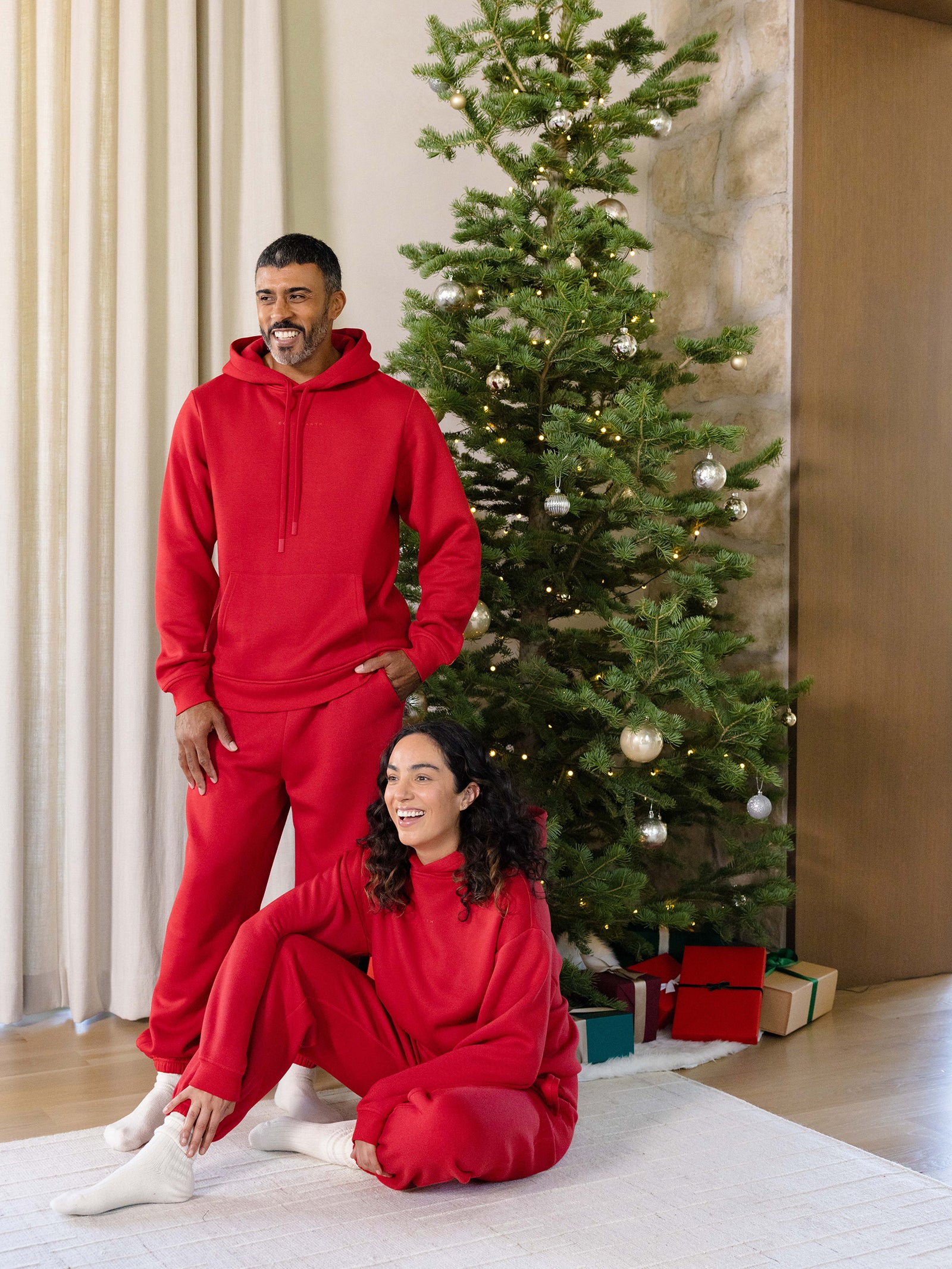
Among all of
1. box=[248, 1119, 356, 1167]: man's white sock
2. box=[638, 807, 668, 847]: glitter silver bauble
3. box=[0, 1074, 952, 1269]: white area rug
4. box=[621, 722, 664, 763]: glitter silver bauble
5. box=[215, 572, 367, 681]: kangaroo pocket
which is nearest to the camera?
box=[0, 1074, 952, 1269]: white area rug

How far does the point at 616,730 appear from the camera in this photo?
8.41 feet

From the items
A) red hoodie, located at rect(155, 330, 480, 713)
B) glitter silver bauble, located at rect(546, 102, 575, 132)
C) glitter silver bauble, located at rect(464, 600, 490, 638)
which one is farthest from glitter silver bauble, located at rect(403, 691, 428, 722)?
glitter silver bauble, located at rect(546, 102, 575, 132)

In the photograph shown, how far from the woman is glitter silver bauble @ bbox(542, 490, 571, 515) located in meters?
0.62

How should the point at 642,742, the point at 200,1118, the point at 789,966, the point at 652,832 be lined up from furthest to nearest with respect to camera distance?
the point at 789,966, the point at 652,832, the point at 642,742, the point at 200,1118

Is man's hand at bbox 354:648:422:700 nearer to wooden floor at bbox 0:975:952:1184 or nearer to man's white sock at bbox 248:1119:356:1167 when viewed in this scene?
man's white sock at bbox 248:1119:356:1167

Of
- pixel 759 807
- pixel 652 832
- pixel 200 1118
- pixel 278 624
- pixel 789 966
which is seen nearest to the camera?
pixel 200 1118

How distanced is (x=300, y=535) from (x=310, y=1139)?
96 centimetres

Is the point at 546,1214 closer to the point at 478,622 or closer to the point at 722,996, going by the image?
the point at 722,996

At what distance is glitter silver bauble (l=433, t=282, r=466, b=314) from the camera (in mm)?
2496

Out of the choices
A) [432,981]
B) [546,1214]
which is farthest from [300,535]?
[546,1214]

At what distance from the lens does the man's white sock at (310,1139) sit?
1870 mm

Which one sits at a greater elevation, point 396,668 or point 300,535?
point 300,535

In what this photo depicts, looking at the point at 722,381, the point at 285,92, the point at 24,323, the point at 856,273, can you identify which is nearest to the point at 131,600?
the point at 24,323

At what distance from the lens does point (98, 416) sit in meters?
2.66
